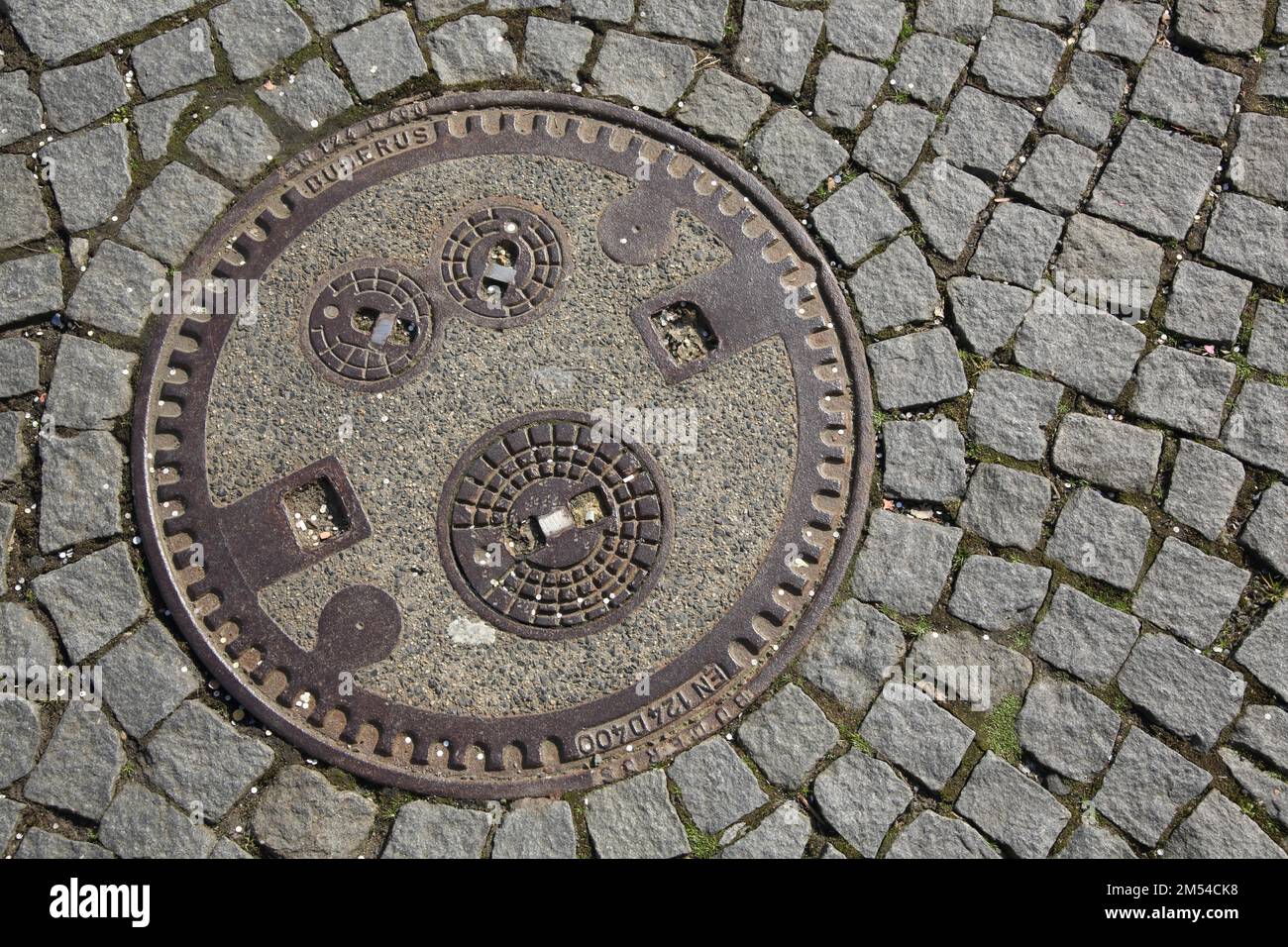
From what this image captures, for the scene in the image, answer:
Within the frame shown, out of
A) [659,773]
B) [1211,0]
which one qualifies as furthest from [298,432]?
[1211,0]

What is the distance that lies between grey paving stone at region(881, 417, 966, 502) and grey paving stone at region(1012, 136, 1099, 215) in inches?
40.7

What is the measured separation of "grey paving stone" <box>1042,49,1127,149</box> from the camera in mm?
4445

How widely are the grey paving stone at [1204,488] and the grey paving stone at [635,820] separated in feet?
7.18

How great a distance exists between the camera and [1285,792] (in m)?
3.93

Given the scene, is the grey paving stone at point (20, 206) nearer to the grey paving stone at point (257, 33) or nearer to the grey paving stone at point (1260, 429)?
the grey paving stone at point (257, 33)

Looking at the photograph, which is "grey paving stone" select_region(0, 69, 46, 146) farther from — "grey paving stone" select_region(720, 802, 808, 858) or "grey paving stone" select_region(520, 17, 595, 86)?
"grey paving stone" select_region(720, 802, 808, 858)

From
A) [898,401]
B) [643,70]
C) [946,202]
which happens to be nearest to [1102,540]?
[898,401]

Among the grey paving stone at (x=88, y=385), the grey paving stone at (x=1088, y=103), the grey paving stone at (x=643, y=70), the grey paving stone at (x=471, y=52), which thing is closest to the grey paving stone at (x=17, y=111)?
the grey paving stone at (x=88, y=385)

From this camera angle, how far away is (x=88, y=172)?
4246 mm

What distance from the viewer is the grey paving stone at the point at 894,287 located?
168 inches

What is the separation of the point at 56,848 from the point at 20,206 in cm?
239

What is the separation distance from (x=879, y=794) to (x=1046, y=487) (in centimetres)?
131

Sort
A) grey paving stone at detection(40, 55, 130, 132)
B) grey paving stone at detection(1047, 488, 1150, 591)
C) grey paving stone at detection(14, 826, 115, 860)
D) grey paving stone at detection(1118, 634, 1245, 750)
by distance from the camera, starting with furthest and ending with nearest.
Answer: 1. grey paving stone at detection(40, 55, 130, 132)
2. grey paving stone at detection(1047, 488, 1150, 591)
3. grey paving stone at detection(1118, 634, 1245, 750)
4. grey paving stone at detection(14, 826, 115, 860)

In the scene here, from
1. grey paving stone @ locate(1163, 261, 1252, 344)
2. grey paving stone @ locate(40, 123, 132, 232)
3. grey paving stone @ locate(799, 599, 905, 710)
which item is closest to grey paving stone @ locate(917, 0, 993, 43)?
grey paving stone @ locate(1163, 261, 1252, 344)
